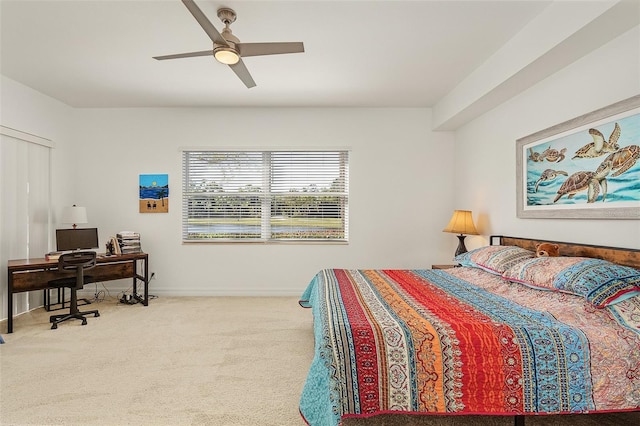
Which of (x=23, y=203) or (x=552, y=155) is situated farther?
(x=23, y=203)

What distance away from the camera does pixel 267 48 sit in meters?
2.38

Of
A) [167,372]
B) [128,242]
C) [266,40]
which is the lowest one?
[167,372]

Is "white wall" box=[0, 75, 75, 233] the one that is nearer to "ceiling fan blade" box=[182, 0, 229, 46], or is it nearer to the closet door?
the closet door

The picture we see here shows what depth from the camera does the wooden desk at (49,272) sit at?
11.2 feet

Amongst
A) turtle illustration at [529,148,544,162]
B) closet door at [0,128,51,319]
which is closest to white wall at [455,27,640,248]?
turtle illustration at [529,148,544,162]

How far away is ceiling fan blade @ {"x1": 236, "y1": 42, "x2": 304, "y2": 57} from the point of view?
7.61 feet

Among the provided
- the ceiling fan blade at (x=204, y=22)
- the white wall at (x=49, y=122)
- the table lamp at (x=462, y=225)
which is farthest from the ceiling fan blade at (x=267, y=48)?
the white wall at (x=49, y=122)

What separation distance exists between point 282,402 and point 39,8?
332cm

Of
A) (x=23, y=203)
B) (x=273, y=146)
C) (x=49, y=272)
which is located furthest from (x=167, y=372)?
(x=273, y=146)

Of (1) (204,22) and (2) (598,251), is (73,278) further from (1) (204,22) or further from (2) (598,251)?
(2) (598,251)

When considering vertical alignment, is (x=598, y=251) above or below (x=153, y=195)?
below

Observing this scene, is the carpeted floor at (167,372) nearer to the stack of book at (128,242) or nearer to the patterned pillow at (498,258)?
the stack of book at (128,242)

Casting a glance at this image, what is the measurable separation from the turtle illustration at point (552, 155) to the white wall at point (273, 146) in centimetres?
191

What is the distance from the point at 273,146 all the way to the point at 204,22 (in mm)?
2811
